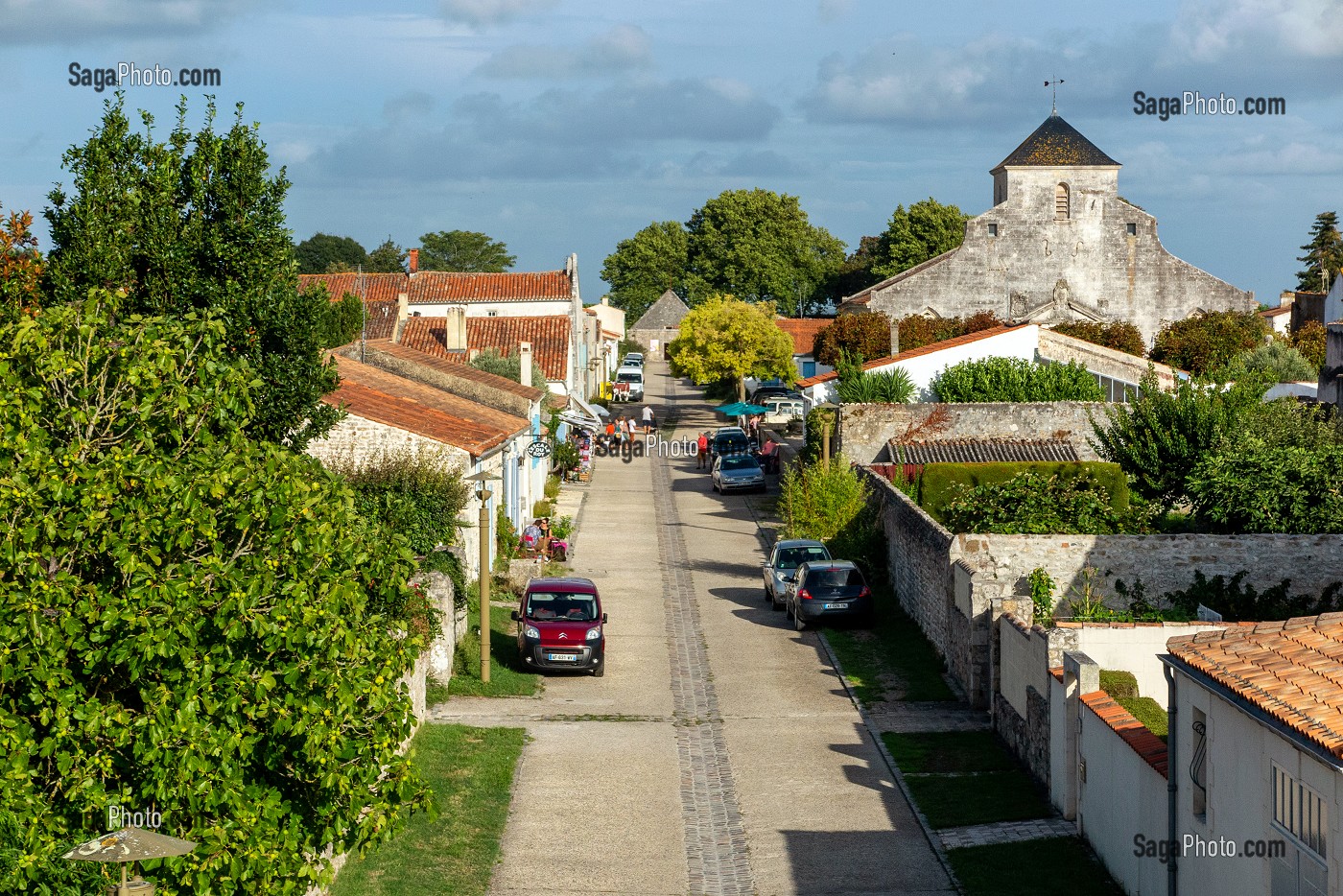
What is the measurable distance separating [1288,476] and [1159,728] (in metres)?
10.1

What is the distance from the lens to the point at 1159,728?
1723 cm

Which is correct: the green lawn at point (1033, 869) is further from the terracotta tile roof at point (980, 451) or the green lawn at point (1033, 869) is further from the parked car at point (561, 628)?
the terracotta tile roof at point (980, 451)

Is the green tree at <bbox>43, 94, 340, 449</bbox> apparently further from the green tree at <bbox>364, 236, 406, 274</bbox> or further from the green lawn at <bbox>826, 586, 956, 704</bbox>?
the green tree at <bbox>364, 236, 406, 274</bbox>

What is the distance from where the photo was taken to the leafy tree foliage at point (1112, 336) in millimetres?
58219

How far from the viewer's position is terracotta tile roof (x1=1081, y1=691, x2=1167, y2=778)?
13.8m

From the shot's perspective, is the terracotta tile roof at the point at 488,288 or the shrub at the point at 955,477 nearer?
the shrub at the point at 955,477

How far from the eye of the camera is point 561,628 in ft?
80.5

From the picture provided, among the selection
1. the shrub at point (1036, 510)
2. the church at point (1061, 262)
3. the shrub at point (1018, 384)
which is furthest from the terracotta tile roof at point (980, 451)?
the church at point (1061, 262)

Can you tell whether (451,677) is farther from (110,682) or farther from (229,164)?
(110,682)

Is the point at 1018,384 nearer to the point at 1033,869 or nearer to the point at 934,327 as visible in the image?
the point at 934,327

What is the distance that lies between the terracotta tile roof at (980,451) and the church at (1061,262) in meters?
28.4

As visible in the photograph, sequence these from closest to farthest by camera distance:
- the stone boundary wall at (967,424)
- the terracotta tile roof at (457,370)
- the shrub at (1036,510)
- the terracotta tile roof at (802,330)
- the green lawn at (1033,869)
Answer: the green lawn at (1033,869)
the shrub at (1036,510)
the stone boundary wall at (967,424)
the terracotta tile roof at (457,370)
the terracotta tile roof at (802,330)

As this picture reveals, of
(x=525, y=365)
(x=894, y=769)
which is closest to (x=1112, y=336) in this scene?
(x=525, y=365)

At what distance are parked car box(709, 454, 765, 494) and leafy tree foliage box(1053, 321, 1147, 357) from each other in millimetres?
16388
